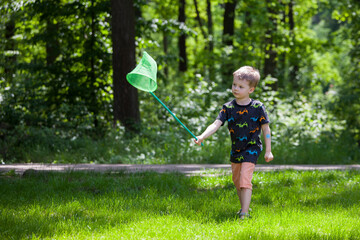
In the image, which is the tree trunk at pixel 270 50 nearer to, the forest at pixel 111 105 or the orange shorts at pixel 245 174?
the forest at pixel 111 105

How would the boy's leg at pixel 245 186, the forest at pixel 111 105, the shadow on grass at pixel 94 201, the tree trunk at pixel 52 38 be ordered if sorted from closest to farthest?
the shadow on grass at pixel 94 201 < the boy's leg at pixel 245 186 < the forest at pixel 111 105 < the tree trunk at pixel 52 38

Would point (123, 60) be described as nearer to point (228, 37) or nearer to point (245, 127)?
point (245, 127)

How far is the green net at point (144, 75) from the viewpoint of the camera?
16.0ft

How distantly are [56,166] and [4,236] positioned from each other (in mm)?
3870

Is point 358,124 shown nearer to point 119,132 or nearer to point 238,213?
point 119,132

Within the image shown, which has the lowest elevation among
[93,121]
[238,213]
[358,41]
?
[238,213]

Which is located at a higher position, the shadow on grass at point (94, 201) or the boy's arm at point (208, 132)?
the boy's arm at point (208, 132)

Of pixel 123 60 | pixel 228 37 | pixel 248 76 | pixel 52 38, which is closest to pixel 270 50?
pixel 228 37

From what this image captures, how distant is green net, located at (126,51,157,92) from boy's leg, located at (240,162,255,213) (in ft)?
4.80

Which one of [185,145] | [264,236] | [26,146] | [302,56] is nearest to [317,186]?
[264,236]

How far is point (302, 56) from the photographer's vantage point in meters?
21.2

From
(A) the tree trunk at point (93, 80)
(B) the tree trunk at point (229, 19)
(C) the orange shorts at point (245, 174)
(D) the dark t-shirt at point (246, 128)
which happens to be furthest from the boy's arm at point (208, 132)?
(B) the tree trunk at point (229, 19)

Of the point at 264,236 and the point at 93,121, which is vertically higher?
the point at 93,121

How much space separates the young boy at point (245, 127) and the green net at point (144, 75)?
2.96ft
